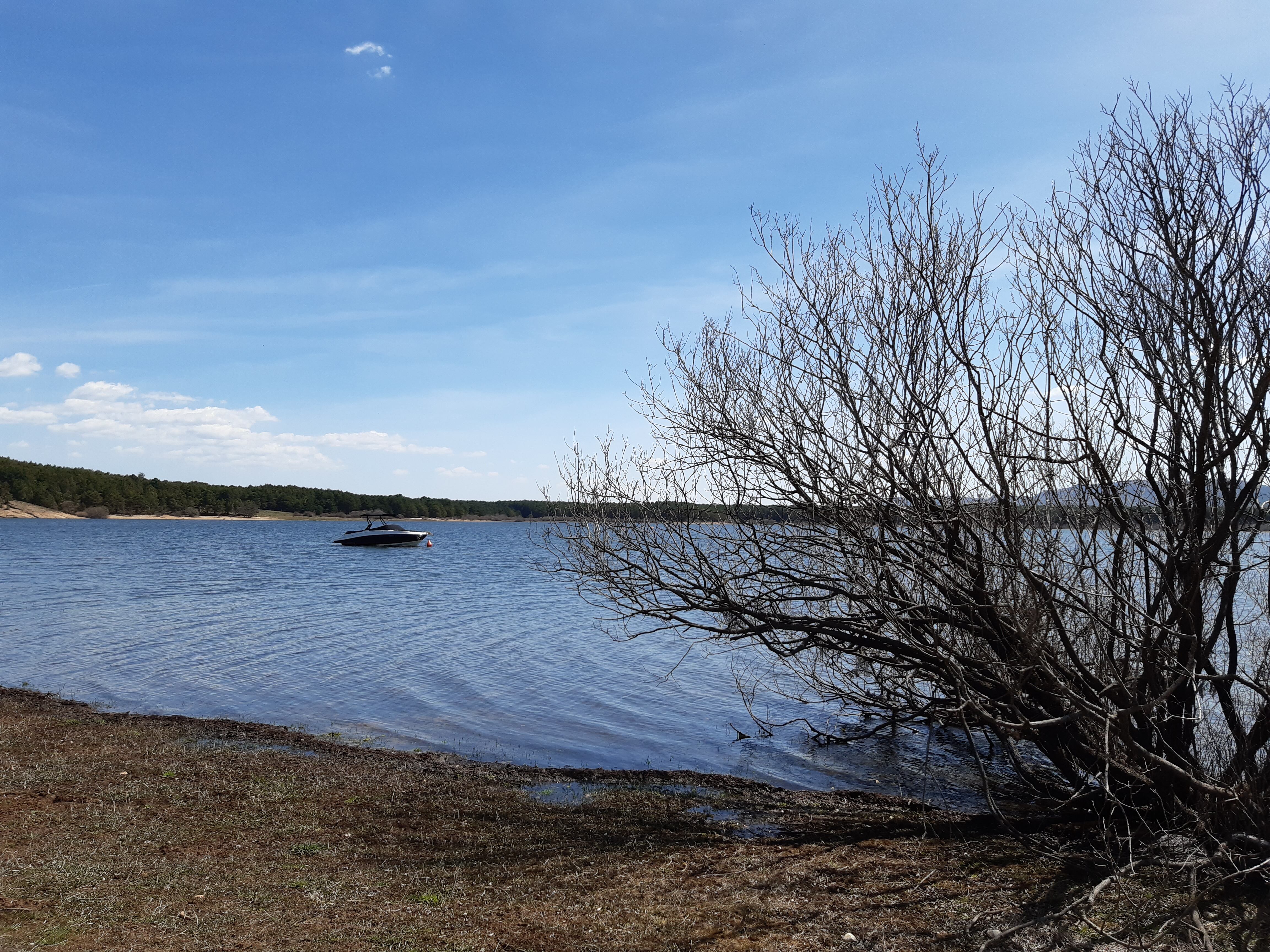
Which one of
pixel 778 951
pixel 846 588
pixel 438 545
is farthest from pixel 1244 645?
pixel 438 545

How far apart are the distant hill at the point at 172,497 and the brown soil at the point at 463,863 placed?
466ft

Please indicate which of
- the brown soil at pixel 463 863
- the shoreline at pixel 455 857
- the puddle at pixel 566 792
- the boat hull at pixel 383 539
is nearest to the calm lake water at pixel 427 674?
the puddle at pixel 566 792

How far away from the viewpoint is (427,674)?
18.5m

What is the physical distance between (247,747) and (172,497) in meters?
151

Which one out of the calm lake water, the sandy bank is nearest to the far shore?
the sandy bank

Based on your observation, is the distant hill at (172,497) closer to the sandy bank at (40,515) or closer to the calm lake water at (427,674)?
the sandy bank at (40,515)

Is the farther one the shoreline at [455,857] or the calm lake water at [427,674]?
the calm lake water at [427,674]

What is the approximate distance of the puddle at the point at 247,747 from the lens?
37.2ft

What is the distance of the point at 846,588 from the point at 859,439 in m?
1.57

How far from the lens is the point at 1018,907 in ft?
20.6

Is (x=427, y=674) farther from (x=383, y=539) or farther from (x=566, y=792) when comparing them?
(x=383, y=539)

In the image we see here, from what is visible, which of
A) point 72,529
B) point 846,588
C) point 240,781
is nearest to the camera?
point 846,588

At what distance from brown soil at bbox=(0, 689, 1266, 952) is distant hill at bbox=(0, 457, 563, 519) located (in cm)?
14216

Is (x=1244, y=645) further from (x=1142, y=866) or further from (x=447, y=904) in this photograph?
(x=447, y=904)
